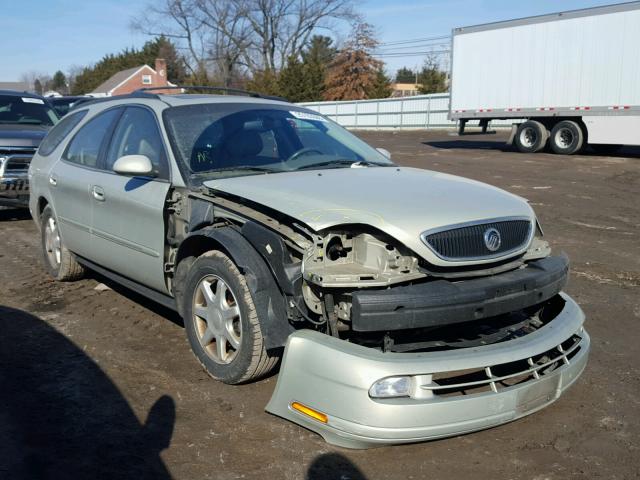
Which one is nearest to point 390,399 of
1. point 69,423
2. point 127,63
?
point 69,423

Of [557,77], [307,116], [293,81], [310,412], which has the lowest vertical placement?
[310,412]

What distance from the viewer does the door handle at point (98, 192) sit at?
5062 mm

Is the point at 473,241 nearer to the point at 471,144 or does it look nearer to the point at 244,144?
the point at 244,144

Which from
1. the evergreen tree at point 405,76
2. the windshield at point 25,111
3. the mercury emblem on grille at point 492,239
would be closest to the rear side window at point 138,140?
the mercury emblem on grille at point 492,239

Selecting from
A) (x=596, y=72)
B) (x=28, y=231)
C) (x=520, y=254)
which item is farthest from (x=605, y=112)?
(x=520, y=254)

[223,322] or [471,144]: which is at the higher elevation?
[471,144]

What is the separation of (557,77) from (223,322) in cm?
1892

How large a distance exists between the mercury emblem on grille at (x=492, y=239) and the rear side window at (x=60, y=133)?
413 cm

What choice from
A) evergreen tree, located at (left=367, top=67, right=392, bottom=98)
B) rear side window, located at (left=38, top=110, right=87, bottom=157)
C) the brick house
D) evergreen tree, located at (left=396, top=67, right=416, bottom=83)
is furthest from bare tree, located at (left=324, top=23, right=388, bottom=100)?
rear side window, located at (left=38, top=110, right=87, bottom=157)

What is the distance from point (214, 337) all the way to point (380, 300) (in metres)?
1.30

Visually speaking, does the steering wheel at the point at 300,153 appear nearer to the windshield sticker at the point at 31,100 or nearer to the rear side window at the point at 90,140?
the rear side window at the point at 90,140

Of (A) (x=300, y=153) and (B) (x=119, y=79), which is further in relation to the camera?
(B) (x=119, y=79)

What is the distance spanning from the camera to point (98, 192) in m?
5.11

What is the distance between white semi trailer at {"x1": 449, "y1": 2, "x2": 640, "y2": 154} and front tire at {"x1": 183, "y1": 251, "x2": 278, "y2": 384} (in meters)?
17.7
